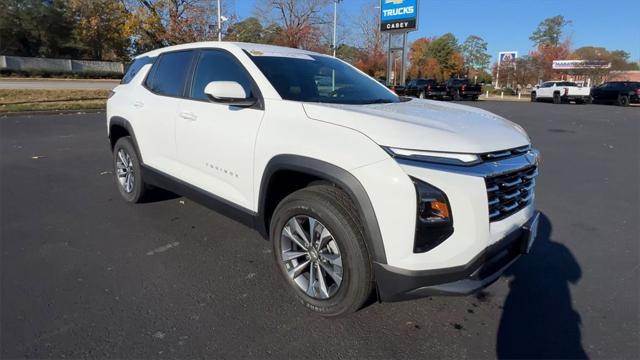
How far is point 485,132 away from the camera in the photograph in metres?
2.54

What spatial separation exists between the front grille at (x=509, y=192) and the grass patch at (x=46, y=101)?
48.7 feet

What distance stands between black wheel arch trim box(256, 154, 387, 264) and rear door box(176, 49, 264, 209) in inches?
17.1

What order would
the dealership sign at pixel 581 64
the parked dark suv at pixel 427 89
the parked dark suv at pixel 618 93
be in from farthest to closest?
the dealership sign at pixel 581 64
the parked dark suv at pixel 427 89
the parked dark suv at pixel 618 93

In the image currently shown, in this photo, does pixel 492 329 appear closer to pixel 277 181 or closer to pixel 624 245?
pixel 277 181

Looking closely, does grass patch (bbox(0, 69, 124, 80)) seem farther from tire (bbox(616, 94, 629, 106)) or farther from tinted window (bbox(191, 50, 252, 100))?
tire (bbox(616, 94, 629, 106))

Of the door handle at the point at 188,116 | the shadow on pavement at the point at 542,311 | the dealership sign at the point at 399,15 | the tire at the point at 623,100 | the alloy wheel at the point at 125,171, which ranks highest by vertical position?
the dealership sign at the point at 399,15

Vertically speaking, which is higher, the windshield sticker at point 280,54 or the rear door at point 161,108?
the windshield sticker at point 280,54

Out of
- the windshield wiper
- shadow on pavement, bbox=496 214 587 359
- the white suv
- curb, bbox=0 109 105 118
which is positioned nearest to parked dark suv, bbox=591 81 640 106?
shadow on pavement, bbox=496 214 587 359

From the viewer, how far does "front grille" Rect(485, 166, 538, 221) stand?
232cm

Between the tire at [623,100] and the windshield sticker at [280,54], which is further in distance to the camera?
the tire at [623,100]

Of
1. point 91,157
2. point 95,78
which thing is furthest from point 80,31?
point 91,157

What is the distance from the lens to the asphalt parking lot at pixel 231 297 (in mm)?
2438

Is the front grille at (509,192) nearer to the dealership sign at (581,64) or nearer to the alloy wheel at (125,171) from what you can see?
the alloy wheel at (125,171)

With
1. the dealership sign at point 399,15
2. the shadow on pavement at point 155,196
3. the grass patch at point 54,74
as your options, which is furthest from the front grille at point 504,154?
the grass patch at point 54,74
